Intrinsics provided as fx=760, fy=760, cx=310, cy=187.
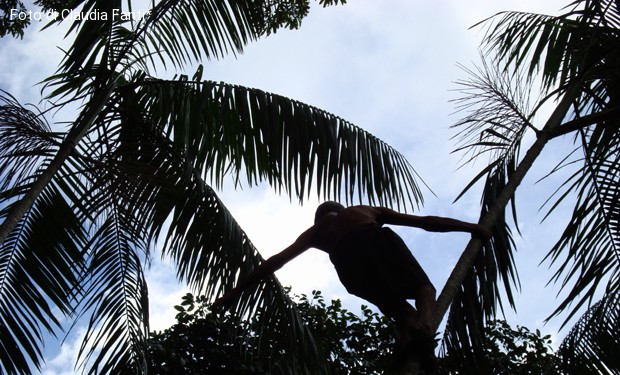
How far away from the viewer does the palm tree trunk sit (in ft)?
7.98

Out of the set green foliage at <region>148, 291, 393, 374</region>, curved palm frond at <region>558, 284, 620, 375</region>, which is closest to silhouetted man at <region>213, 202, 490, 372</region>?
curved palm frond at <region>558, 284, 620, 375</region>

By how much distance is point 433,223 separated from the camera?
300 centimetres

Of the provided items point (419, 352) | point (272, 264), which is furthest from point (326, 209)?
point (419, 352)

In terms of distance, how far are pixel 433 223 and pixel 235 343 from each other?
130 inches

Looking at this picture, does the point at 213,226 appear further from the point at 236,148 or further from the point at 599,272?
the point at 599,272

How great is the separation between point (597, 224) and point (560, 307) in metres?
0.51

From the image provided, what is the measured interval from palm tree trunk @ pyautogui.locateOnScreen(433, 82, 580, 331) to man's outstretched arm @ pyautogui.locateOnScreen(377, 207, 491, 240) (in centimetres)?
4

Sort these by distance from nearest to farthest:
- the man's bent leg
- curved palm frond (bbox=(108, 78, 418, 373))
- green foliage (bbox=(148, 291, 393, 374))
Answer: the man's bent leg
curved palm frond (bbox=(108, 78, 418, 373))
green foliage (bbox=(148, 291, 393, 374))

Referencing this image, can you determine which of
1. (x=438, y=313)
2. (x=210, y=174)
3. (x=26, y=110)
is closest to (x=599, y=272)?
(x=438, y=313)

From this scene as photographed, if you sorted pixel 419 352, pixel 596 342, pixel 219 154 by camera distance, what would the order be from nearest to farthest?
pixel 419 352 < pixel 596 342 < pixel 219 154

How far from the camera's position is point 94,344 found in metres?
3.74

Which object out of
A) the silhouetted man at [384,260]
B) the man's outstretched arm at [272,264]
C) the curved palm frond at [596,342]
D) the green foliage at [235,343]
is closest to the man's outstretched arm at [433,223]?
the silhouetted man at [384,260]

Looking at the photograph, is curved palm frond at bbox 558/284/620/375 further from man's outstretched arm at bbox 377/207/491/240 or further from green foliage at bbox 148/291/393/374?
green foliage at bbox 148/291/393/374

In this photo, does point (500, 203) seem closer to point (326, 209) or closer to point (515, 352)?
point (326, 209)
